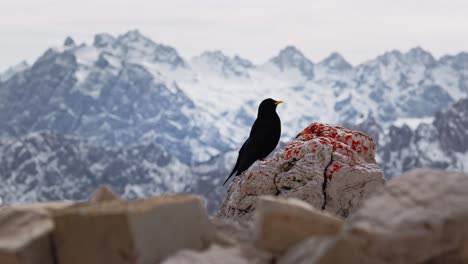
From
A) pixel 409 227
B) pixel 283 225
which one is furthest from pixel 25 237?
pixel 409 227

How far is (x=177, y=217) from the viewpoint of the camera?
30.0 ft

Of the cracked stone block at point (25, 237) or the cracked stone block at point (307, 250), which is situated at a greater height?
the cracked stone block at point (307, 250)

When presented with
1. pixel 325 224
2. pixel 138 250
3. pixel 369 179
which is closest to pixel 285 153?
pixel 369 179

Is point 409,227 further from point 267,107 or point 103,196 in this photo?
point 267,107

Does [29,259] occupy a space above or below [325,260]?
below

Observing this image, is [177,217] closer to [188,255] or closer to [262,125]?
[188,255]

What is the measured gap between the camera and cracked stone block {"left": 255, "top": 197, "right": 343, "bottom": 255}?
8.94 m

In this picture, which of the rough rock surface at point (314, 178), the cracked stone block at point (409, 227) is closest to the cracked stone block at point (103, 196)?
the cracked stone block at point (409, 227)

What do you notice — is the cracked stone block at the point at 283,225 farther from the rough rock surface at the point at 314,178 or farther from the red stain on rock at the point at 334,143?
the red stain on rock at the point at 334,143

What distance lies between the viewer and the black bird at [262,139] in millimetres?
23078

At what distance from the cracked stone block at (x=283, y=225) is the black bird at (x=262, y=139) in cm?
1362

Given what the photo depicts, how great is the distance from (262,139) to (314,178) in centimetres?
340

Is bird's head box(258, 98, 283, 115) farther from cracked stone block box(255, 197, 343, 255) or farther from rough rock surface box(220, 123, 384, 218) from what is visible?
cracked stone block box(255, 197, 343, 255)

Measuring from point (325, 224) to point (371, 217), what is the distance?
1197 millimetres
